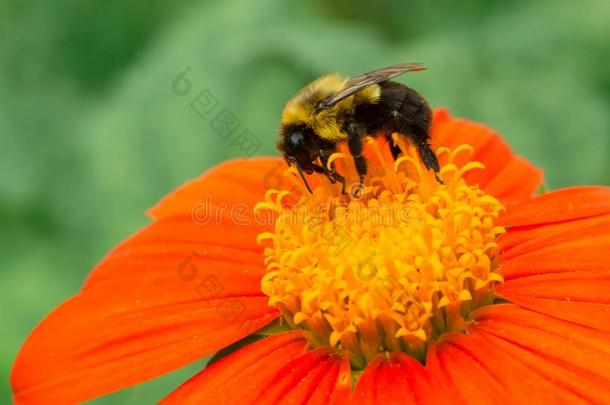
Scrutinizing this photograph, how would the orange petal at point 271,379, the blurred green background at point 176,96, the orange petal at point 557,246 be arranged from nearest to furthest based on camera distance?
the orange petal at point 271,379 → the orange petal at point 557,246 → the blurred green background at point 176,96

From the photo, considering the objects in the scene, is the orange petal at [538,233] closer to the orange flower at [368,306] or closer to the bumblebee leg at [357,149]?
the orange flower at [368,306]

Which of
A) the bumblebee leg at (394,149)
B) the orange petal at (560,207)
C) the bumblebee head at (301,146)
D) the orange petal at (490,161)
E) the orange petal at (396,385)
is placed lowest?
the orange petal at (396,385)

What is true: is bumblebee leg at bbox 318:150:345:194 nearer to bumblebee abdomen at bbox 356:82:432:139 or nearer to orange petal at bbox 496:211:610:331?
bumblebee abdomen at bbox 356:82:432:139

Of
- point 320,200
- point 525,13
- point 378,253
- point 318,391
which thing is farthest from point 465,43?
point 318,391

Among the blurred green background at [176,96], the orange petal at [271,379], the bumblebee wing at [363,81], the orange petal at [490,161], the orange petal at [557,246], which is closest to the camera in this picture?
the orange petal at [271,379]

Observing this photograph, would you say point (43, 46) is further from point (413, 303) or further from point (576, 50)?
point (413, 303)

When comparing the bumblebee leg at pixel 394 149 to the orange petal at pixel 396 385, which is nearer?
the orange petal at pixel 396 385

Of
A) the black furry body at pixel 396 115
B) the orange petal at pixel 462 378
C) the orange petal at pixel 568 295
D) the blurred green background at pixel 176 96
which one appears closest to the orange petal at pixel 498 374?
the orange petal at pixel 462 378
